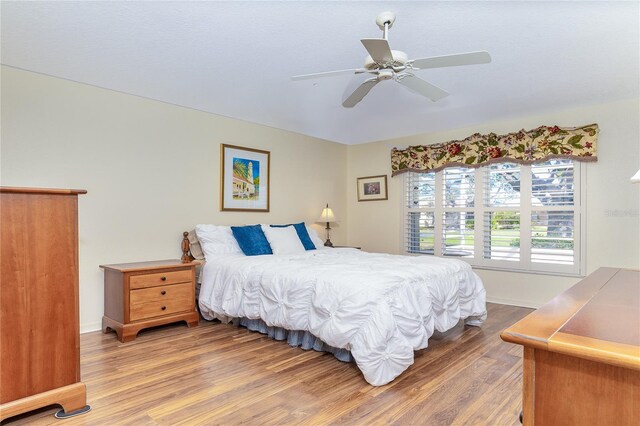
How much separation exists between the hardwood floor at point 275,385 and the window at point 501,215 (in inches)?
66.2

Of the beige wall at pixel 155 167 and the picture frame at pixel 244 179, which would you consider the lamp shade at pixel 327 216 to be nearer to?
the beige wall at pixel 155 167

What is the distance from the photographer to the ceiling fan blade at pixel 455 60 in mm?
2149

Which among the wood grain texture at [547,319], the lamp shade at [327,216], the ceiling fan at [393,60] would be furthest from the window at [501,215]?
the wood grain texture at [547,319]

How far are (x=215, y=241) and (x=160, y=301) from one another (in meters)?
0.87

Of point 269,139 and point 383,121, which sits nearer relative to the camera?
point 383,121

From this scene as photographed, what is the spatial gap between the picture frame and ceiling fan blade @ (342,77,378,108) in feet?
6.60

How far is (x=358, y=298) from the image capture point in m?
2.47

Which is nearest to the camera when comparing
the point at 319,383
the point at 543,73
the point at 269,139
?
the point at 319,383

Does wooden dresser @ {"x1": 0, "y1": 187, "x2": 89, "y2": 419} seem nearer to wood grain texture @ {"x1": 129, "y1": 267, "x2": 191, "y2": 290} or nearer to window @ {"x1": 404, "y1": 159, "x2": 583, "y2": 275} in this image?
wood grain texture @ {"x1": 129, "y1": 267, "x2": 191, "y2": 290}

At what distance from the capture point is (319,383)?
2367 mm

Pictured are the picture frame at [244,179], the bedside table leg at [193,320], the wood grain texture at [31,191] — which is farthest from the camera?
the picture frame at [244,179]

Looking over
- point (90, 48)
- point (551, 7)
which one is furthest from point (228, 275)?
point (551, 7)

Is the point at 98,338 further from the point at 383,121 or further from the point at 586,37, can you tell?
the point at 586,37

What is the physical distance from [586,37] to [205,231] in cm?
365
